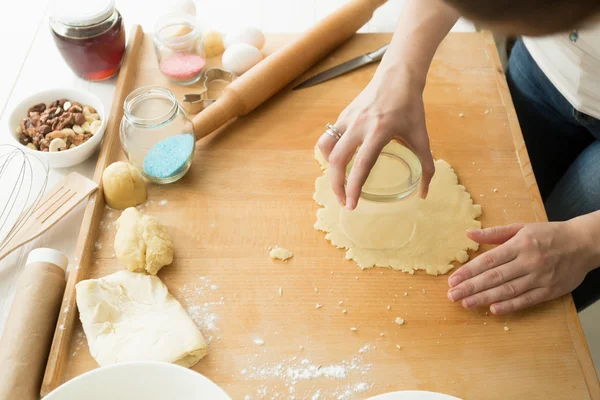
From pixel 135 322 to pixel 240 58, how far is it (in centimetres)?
63

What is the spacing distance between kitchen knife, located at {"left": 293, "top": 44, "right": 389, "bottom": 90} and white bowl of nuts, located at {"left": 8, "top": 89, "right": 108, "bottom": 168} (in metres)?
0.44

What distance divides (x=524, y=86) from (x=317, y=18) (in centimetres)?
61

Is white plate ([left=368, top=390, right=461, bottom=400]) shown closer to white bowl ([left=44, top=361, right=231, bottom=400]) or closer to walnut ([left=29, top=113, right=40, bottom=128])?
→ white bowl ([left=44, top=361, right=231, bottom=400])

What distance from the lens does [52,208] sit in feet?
3.33

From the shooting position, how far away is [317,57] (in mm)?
1255

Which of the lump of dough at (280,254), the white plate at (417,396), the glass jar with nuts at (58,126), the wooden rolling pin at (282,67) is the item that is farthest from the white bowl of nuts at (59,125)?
the white plate at (417,396)

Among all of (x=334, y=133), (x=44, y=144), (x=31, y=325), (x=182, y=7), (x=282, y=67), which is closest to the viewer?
(x=31, y=325)

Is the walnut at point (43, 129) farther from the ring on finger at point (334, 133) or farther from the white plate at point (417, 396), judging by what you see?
the white plate at point (417, 396)

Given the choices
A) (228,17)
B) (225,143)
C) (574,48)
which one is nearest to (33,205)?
(225,143)

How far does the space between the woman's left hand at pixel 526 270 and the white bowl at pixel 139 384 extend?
17.9 inches

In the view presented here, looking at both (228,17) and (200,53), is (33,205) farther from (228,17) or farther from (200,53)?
(228,17)

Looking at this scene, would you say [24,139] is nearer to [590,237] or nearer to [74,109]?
[74,109]

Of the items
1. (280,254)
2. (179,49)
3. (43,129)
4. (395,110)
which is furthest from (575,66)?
(43,129)

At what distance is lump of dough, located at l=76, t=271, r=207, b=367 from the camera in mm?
823
